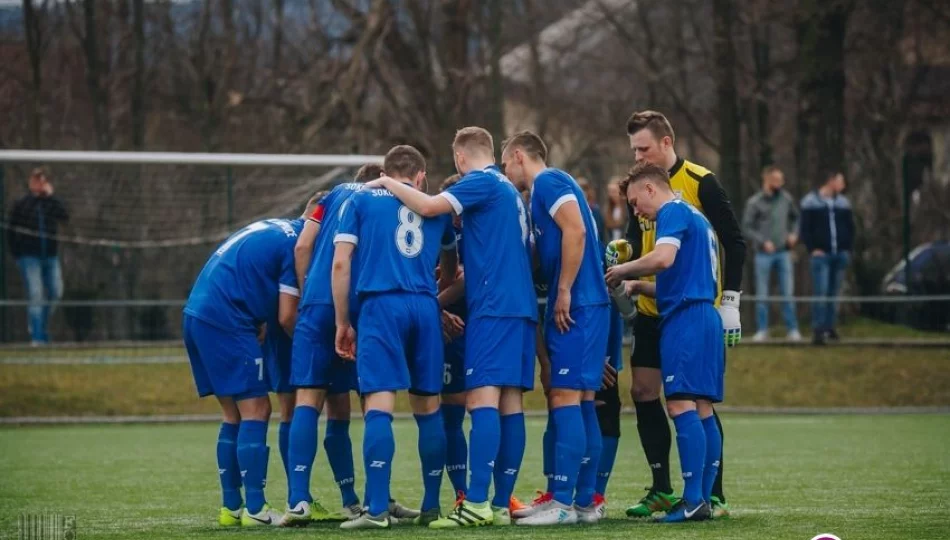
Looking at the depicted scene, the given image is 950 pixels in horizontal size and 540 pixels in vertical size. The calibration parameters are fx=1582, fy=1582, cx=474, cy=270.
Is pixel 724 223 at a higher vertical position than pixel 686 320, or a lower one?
higher

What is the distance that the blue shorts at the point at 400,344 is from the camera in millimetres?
8758

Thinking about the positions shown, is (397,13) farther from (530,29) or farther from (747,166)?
(747,166)

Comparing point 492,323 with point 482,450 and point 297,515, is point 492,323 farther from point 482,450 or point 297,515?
point 297,515

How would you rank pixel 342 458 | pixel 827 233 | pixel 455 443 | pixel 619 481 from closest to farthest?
pixel 342 458, pixel 455 443, pixel 619 481, pixel 827 233

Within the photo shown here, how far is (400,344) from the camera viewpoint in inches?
346

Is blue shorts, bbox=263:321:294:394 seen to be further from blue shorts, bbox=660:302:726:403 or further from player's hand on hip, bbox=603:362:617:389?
blue shorts, bbox=660:302:726:403

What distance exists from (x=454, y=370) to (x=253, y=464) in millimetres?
1386

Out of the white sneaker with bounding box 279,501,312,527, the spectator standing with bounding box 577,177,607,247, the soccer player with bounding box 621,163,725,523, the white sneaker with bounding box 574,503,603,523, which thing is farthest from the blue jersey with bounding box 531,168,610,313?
the spectator standing with bounding box 577,177,607,247

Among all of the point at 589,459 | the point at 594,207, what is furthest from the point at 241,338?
the point at 594,207

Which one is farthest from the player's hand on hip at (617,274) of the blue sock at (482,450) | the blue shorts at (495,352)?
the blue sock at (482,450)

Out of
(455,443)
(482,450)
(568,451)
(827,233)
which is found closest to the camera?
(482,450)

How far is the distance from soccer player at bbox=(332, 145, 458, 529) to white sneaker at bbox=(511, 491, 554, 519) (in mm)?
498

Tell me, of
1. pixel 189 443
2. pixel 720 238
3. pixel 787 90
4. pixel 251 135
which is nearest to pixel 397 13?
pixel 251 135

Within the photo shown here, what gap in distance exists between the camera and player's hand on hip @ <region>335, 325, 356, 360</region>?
29.2ft
